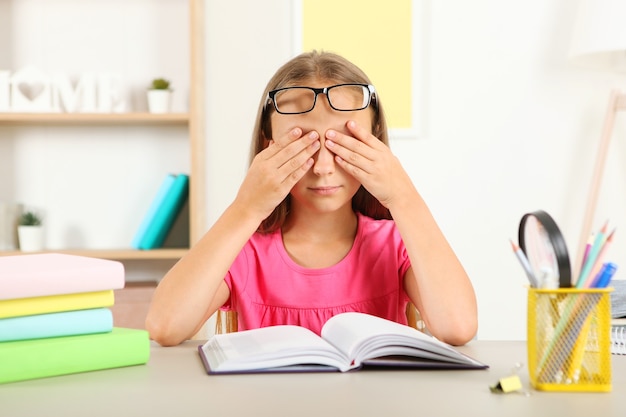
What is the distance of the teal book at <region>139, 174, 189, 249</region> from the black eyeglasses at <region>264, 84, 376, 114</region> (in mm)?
1337

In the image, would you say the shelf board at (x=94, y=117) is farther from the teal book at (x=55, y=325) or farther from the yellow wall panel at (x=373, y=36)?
the teal book at (x=55, y=325)

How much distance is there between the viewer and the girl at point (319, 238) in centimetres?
130

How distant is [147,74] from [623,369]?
2.24m

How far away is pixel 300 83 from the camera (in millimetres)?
1500

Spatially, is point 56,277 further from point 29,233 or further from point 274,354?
point 29,233

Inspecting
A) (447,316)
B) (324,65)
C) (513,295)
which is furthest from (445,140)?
(447,316)

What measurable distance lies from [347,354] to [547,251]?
25 cm

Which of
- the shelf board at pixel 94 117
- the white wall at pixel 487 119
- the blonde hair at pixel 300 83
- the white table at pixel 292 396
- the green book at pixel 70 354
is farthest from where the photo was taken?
the white wall at pixel 487 119

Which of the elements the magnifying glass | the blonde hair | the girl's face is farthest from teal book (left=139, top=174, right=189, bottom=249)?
the magnifying glass

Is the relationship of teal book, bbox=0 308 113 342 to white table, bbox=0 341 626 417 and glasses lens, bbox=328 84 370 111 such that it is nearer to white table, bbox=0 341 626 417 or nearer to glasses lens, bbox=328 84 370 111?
white table, bbox=0 341 626 417

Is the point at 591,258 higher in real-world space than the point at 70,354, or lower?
higher

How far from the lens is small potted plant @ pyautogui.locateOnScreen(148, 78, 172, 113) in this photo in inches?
108

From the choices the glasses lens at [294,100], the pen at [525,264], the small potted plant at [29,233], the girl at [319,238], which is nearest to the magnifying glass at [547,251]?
the pen at [525,264]

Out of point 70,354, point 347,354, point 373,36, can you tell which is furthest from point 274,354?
point 373,36
